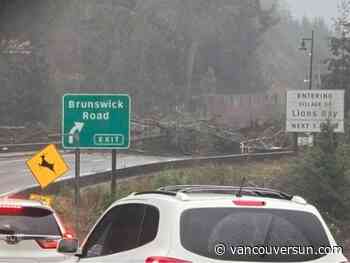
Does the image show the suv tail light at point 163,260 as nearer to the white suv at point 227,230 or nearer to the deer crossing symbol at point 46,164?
the white suv at point 227,230

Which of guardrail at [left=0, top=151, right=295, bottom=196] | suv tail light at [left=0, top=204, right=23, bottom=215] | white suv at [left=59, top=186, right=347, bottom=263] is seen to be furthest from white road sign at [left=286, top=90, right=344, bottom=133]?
white suv at [left=59, top=186, right=347, bottom=263]

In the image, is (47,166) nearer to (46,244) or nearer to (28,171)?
(46,244)

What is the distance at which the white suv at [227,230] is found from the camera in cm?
575

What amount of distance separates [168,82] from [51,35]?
27.0m

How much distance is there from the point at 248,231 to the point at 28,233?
4225 mm

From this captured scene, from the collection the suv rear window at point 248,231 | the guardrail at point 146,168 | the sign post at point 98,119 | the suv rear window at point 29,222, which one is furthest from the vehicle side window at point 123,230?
the guardrail at point 146,168

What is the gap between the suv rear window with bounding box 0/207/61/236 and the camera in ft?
31.1

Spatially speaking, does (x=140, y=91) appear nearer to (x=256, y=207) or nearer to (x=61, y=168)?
(x=61, y=168)

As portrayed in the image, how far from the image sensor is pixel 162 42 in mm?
89812

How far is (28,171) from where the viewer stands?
36.6 metres

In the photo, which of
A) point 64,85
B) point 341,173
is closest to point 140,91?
Result: point 64,85

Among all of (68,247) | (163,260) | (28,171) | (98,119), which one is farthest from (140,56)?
(163,260)

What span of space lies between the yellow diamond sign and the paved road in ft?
33.2

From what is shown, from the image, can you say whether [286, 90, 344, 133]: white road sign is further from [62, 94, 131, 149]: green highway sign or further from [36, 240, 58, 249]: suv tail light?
[36, 240, 58, 249]: suv tail light
